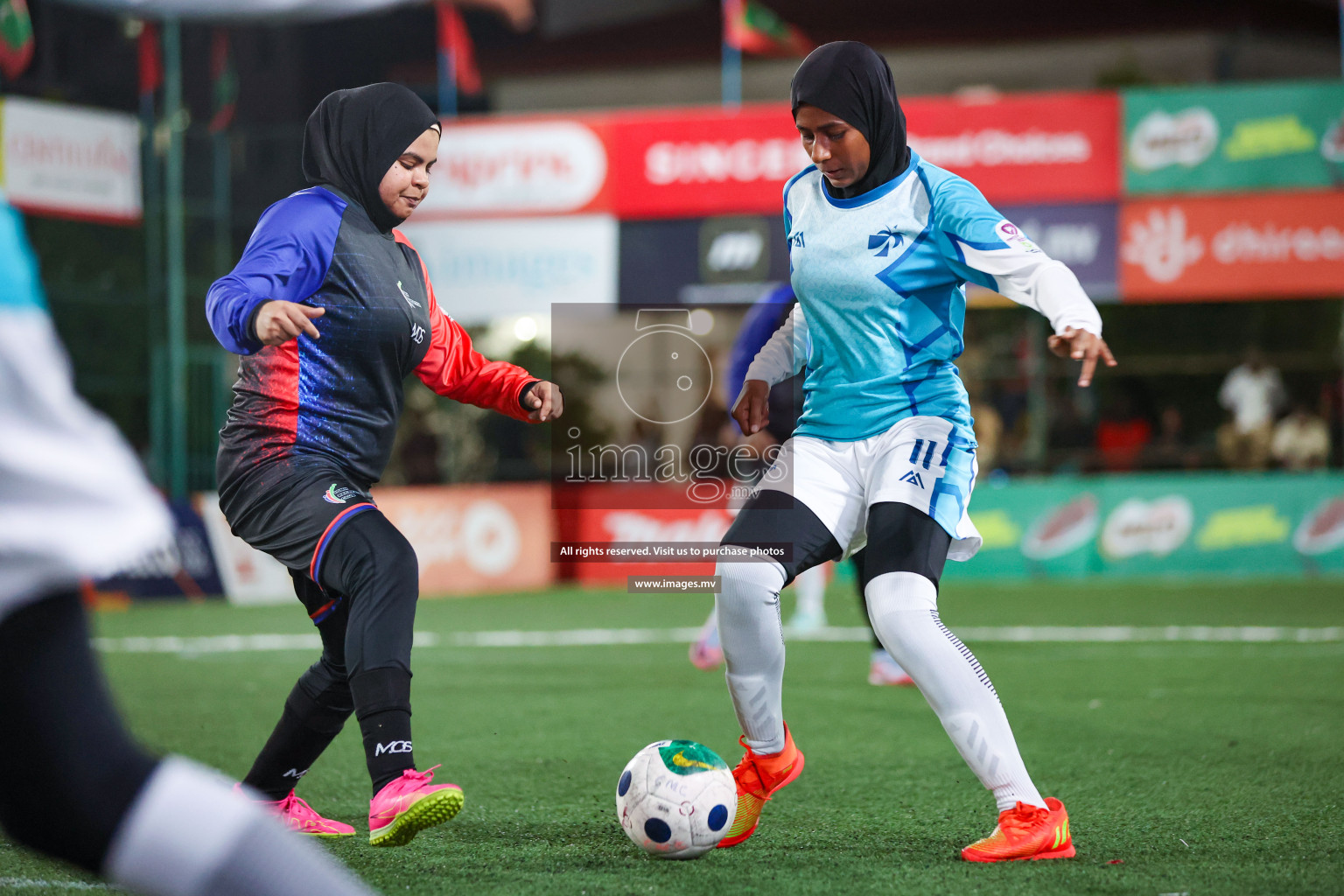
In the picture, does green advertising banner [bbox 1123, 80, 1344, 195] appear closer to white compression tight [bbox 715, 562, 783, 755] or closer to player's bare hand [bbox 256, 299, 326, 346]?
white compression tight [bbox 715, 562, 783, 755]

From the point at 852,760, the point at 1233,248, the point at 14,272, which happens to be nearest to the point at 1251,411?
the point at 1233,248

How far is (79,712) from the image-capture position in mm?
1932

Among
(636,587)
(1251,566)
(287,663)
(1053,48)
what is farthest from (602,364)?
(636,587)

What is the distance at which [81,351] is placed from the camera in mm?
15555

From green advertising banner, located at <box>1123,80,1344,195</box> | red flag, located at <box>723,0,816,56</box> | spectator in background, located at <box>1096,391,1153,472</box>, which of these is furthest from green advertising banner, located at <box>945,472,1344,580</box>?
red flag, located at <box>723,0,816,56</box>

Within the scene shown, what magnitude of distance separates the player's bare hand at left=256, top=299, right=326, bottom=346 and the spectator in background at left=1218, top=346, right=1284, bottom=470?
15190 mm

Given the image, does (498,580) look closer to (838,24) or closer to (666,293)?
(666,293)

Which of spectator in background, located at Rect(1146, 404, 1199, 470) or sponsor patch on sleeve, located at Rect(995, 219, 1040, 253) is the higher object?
sponsor patch on sleeve, located at Rect(995, 219, 1040, 253)

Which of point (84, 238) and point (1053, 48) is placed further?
point (1053, 48)

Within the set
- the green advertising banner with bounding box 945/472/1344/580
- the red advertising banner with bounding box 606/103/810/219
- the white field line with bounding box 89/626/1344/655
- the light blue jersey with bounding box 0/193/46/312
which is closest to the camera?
the light blue jersey with bounding box 0/193/46/312

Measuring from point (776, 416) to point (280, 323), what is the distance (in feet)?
17.3

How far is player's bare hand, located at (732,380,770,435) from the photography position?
162 inches

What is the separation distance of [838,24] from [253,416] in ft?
73.3

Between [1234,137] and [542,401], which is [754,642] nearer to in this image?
[542,401]
